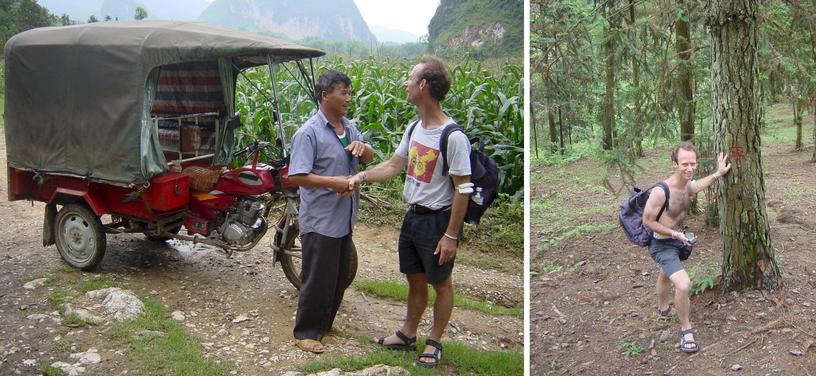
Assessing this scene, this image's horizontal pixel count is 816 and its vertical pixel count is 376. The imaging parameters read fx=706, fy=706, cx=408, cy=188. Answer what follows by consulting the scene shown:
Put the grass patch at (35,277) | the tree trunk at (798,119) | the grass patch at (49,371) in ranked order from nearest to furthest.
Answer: the grass patch at (49,371)
the tree trunk at (798,119)
the grass patch at (35,277)

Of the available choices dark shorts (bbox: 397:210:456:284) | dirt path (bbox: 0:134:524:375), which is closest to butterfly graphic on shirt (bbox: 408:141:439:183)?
dark shorts (bbox: 397:210:456:284)

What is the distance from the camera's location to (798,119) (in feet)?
11.2

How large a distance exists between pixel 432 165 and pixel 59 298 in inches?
70.4

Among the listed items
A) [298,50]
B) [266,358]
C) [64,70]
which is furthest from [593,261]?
[64,70]

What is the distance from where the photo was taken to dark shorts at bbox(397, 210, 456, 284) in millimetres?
2729

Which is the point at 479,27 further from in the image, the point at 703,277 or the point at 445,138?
the point at 703,277

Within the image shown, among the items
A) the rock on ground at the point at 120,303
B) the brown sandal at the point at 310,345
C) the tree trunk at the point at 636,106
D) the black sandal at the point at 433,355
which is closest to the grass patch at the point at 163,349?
the rock on ground at the point at 120,303

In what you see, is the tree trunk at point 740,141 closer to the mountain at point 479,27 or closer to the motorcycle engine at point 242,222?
the mountain at point 479,27

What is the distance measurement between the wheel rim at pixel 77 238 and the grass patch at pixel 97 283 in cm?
18

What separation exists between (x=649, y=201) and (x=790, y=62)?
959mm

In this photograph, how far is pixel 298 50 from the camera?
131 inches

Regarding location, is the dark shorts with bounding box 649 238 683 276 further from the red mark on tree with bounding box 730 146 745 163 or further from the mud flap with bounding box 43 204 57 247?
the mud flap with bounding box 43 204 57 247

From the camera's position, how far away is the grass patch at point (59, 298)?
3020 mm

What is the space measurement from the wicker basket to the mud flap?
759mm
